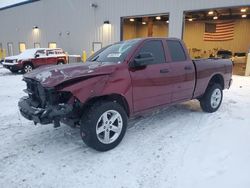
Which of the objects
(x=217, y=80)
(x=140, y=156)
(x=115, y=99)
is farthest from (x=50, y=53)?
(x=140, y=156)

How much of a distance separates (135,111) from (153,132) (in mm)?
715

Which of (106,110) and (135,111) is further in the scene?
(135,111)

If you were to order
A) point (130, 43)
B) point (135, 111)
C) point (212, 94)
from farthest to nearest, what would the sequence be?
point (212, 94) → point (130, 43) → point (135, 111)

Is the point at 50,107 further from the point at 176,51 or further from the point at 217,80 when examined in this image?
the point at 217,80

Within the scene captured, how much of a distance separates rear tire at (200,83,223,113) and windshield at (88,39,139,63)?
2436 mm

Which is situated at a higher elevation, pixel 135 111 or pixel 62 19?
pixel 62 19

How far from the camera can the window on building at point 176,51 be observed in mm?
4742

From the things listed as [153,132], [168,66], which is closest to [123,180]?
[153,132]

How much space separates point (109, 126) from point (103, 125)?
4.9 inches

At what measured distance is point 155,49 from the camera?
14.6 feet

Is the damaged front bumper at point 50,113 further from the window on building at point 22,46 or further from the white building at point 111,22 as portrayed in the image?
the window on building at point 22,46

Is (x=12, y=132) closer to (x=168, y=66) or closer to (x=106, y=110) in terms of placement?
(x=106, y=110)

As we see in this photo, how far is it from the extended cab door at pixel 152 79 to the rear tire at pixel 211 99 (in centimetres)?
145

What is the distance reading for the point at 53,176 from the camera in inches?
119
